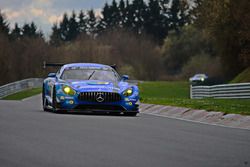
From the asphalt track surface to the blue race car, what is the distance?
401cm

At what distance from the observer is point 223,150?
9609 millimetres

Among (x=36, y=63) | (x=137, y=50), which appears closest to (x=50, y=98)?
(x=36, y=63)

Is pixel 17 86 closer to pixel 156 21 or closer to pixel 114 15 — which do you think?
pixel 156 21

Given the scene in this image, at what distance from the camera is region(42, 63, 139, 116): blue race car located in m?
17.9

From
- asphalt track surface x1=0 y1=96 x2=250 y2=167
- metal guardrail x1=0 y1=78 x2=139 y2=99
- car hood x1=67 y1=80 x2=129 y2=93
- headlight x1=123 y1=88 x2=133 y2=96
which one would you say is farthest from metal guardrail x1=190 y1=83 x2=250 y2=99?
metal guardrail x1=0 y1=78 x2=139 y2=99

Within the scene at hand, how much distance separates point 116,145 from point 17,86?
2011 inches

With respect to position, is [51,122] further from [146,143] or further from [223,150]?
[223,150]

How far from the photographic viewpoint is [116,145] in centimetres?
987

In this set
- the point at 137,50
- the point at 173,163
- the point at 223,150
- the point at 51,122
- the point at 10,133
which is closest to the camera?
the point at 173,163

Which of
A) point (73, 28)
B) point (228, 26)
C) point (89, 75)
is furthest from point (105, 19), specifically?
point (89, 75)

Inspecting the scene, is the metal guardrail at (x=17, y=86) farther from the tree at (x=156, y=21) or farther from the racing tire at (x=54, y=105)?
the tree at (x=156, y=21)

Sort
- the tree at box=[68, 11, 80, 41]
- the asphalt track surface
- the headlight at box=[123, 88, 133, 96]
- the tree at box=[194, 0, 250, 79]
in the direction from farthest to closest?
the tree at box=[68, 11, 80, 41] → the tree at box=[194, 0, 250, 79] → the headlight at box=[123, 88, 133, 96] → the asphalt track surface

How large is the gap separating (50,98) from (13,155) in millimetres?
10639

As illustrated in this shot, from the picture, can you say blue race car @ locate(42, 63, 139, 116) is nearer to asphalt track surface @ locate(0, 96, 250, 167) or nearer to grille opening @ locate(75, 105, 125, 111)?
grille opening @ locate(75, 105, 125, 111)
